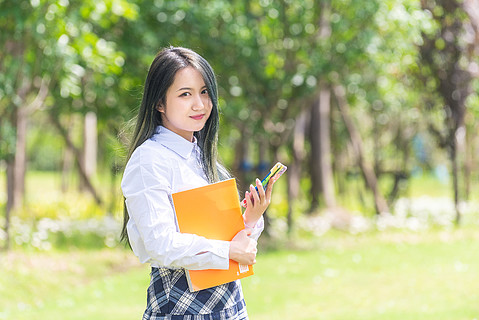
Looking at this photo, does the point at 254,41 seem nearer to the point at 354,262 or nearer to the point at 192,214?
the point at 354,262

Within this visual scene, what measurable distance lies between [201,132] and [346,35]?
6.88m

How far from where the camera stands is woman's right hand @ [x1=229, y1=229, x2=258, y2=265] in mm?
2146

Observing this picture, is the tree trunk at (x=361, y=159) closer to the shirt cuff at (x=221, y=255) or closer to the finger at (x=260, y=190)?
the finger at (x=260, y=190)

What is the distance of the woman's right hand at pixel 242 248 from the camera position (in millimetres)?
2146

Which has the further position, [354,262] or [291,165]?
[291,165]

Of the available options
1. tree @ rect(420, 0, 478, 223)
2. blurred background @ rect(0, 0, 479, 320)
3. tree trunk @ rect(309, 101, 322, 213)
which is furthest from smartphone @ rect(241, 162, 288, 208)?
tree trunk @ rect(309, 101, 322, 213)

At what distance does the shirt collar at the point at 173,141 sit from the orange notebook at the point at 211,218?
6.9 inches

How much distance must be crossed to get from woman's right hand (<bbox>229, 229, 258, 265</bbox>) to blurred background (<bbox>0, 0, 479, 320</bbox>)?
3.02 meters

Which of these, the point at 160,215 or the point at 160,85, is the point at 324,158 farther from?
the point at 160,215

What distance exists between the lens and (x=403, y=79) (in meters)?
11.6

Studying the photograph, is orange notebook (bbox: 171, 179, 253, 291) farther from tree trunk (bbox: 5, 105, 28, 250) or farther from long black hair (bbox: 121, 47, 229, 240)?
tree trunk (bbox: 5, 105, 28, 250)

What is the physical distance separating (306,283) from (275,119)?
10.3 feet

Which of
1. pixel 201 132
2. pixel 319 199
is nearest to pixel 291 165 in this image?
pixel 319 199

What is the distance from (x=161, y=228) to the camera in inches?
80.7
